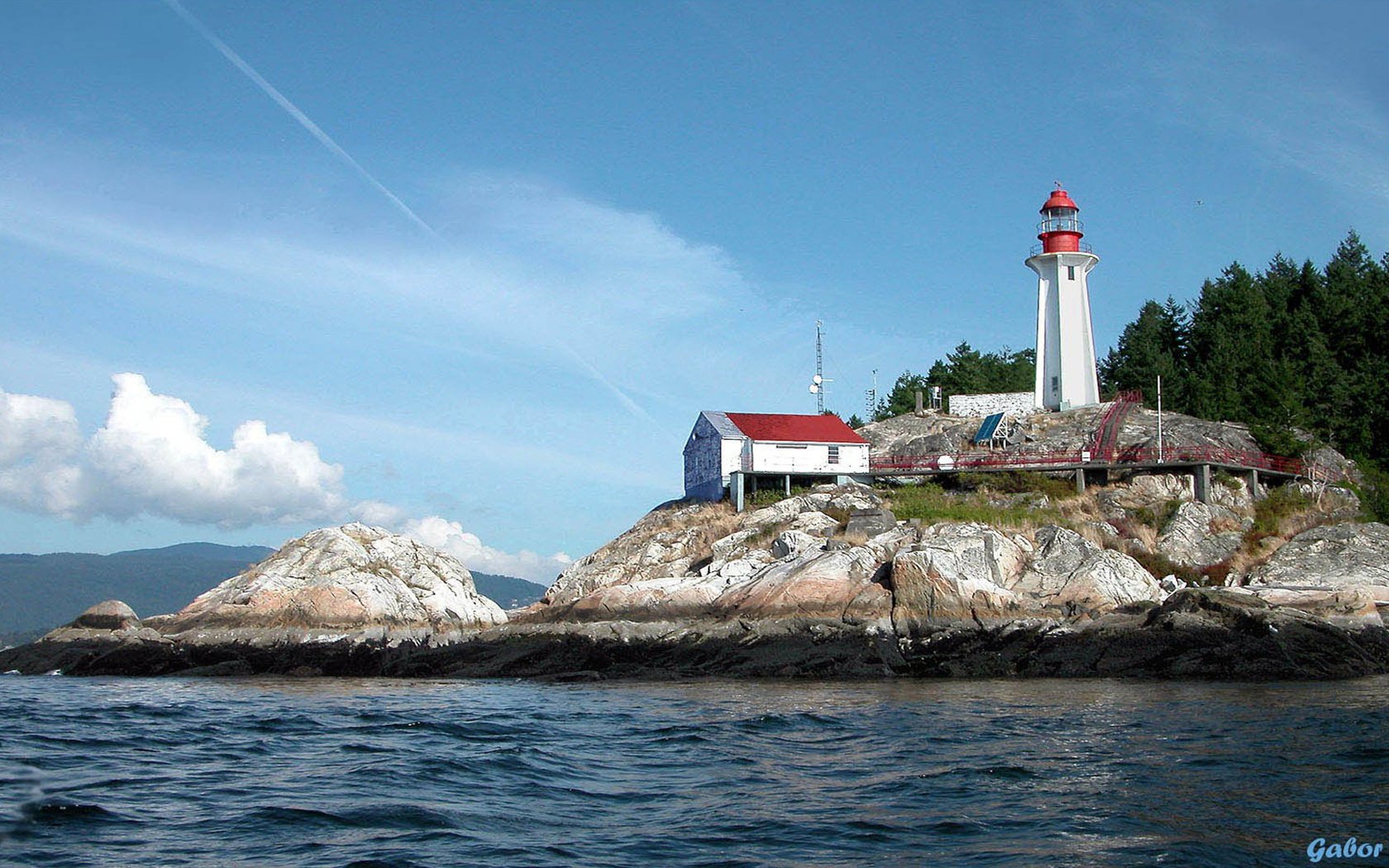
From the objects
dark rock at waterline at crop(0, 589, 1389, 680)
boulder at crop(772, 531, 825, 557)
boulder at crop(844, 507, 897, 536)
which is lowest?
dark rock at waterline at crop(0, 589, 1389, 680)

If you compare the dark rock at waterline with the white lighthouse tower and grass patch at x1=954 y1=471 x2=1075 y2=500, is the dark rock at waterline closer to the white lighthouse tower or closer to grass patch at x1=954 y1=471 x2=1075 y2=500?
grass patch at x1=954 y1=471 x2=1075 y2=500

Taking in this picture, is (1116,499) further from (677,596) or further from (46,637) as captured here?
(46,637)

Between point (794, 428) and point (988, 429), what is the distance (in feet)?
29.3

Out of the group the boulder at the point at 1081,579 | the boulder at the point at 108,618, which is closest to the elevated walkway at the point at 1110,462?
the boulder at the point at 1081,579

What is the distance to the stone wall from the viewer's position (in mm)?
51531

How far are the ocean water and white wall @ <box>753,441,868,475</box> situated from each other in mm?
22386

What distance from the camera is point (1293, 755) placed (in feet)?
47.5

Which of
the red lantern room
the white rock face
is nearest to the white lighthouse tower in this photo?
the red lantern room

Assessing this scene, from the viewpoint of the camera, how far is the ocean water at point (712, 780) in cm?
1028

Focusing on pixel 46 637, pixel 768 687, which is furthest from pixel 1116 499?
pixel 46 637

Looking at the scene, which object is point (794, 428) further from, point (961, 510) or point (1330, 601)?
point (1330, 601)

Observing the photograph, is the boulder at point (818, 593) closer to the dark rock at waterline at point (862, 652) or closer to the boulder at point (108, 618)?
the dark rock at waterline at point (862, 652)

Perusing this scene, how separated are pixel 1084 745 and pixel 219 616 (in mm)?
29177

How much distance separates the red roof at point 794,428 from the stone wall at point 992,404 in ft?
25.1
